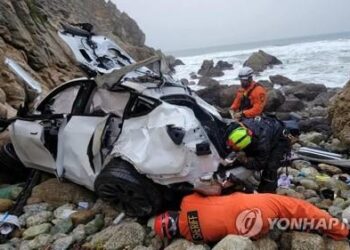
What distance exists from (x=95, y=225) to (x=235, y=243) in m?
1.79

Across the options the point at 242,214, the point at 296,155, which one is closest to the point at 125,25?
the point at 296,155

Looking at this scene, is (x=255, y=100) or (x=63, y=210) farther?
(x=255, y=100)

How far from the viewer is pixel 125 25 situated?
5500 cm

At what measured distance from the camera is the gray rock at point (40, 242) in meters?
4.44

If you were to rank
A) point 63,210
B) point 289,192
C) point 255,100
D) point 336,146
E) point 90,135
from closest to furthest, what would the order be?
point 90,135
point 63,210
point 289,192
point 255,100
point 336,146

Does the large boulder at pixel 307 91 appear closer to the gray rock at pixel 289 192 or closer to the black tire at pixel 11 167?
the gray rock at pixel 289 192

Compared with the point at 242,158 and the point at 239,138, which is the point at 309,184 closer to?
the point at 242,158

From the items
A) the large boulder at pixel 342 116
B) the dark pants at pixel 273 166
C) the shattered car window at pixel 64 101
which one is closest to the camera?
the dark pants at pixel 273 166

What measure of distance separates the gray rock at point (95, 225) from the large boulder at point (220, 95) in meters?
16.1

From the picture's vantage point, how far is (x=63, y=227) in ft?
15.6

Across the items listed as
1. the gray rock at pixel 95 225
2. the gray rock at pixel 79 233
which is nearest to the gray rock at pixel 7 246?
the gray rock at pixel 79 233

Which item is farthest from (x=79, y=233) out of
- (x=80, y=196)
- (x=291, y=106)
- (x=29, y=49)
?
(x=291, y=106)

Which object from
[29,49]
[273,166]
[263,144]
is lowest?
[273,166]

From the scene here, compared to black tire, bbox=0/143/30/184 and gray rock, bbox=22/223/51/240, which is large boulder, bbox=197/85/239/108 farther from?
gray rock, bbox=22/223/51/240
